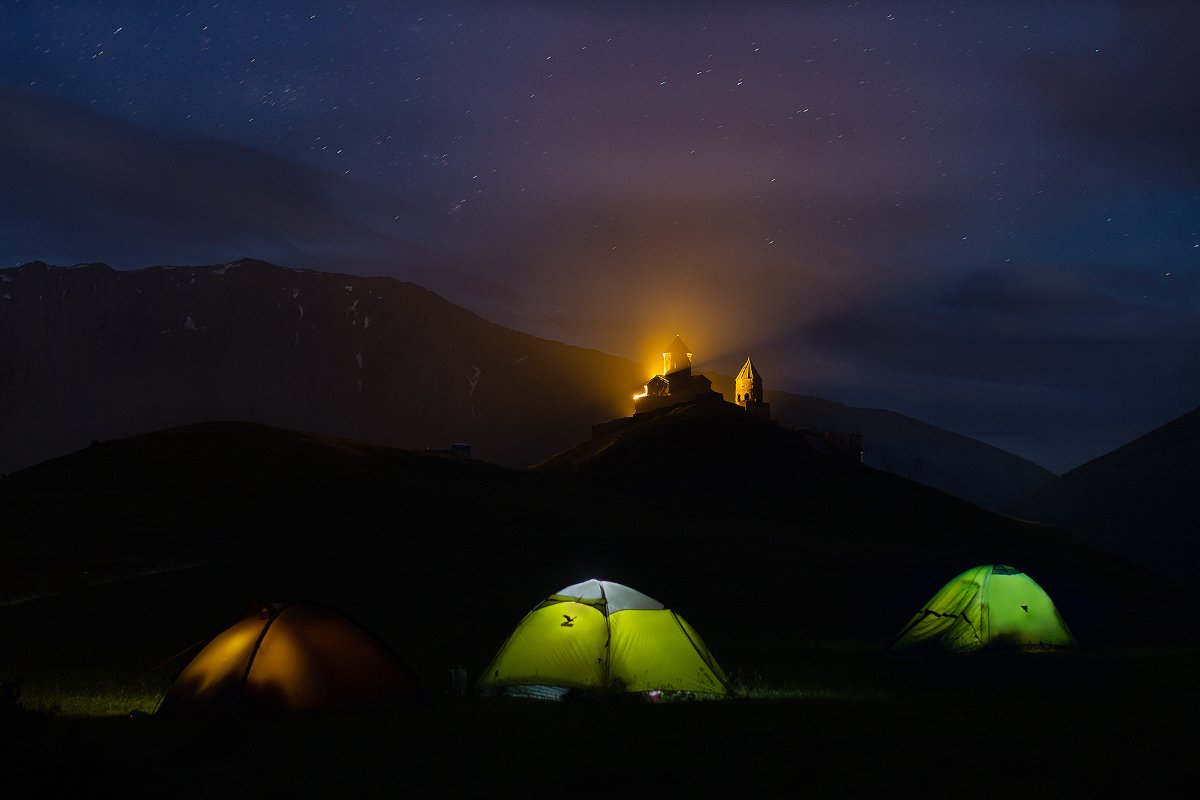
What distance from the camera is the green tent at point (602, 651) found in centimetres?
2112

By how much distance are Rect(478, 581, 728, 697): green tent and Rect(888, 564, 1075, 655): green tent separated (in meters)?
11.0

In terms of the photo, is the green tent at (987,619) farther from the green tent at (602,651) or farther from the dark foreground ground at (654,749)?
the green tent at (602,651)

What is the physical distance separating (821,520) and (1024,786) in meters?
88.8

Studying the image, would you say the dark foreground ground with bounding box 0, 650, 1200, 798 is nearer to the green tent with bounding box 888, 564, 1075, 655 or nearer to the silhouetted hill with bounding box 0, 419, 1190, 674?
the green tent with bounding box 888, 564, 1075, 655

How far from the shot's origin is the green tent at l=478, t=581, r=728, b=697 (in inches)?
832

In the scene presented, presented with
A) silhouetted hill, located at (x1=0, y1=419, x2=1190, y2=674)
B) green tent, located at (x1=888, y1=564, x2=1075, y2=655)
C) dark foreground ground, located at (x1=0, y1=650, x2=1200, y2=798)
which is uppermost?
silhouetted hill, located at (x1=0, y1=419, x2=1190, y2=674)

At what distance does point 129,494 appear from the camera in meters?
75.2

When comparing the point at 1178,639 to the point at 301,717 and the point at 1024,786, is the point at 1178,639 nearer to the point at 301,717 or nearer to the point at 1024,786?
the point at 1024,786

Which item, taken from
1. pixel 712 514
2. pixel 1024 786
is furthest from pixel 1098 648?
pixel 712 514

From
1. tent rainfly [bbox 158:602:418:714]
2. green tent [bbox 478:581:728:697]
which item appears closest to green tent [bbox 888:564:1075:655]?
green tent [bbox 478:581:728:697]

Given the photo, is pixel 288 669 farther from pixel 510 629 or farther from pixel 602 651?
pixel 510 629

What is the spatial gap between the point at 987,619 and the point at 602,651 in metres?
13.7

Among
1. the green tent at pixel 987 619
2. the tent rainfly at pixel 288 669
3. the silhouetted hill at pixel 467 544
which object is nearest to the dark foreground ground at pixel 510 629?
A: the silhouetted hill at pixel 467 544

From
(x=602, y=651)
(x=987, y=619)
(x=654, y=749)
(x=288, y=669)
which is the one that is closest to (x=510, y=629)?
(x=602, y=651)
